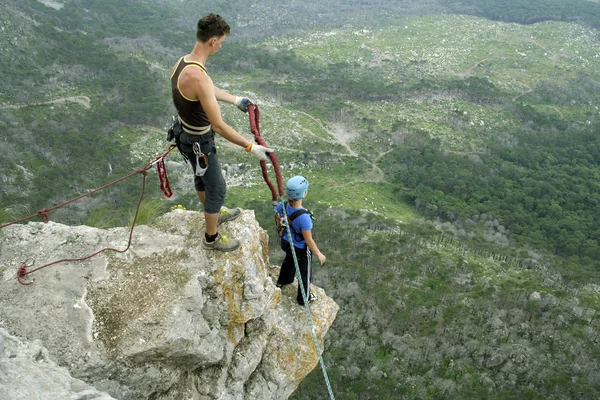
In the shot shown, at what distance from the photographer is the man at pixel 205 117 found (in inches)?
196

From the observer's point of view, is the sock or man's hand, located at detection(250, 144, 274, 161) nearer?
man's hand, located at detection(250, 144, 274, 161)

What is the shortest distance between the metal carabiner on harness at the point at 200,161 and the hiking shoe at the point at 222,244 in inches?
46.1

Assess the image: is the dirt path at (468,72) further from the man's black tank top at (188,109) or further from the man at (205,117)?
the man's black tank top at (188,109)

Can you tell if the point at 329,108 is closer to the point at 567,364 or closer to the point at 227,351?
the point at 567,364

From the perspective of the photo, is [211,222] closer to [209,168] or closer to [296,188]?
[209,168]

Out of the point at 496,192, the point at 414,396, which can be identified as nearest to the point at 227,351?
the point at 414,396

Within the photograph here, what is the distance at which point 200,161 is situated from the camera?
18.9ft

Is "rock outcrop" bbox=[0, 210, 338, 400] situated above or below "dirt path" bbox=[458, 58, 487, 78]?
above

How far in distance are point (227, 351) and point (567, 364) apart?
1984 centimetres

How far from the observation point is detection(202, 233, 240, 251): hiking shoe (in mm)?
6551

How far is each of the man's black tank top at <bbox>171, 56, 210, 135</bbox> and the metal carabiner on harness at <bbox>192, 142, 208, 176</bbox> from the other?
0.61 feet

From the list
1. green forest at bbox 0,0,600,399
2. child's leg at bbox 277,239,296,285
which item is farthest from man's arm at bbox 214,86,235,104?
child's leg at bbox 277,239,296,285

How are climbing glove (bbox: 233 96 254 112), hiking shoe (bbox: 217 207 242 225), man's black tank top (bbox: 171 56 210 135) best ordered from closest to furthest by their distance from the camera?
man's black tank top (bbox: 171 56 210 135)
climbing glove (bbox: 233 96 254 112)
hiking shoe (bbox: 217 207 242 225)

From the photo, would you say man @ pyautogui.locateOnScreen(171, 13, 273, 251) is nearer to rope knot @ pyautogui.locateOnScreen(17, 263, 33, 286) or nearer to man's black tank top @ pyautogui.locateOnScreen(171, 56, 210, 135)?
man's black tank top @ pyautogui.locateOnScreen(171, 56, 210, 135)
